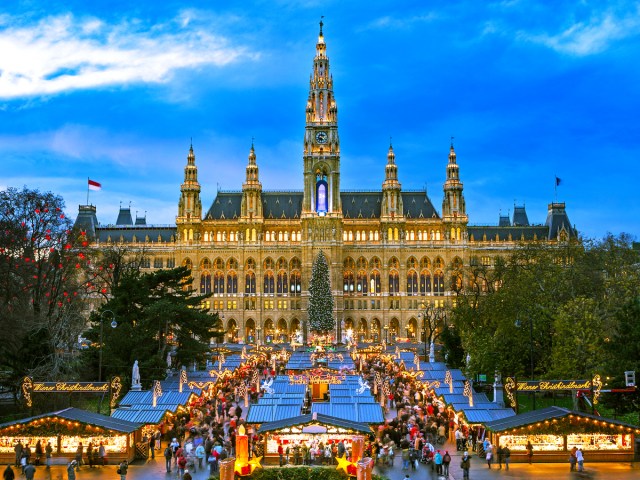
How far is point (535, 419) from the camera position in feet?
117

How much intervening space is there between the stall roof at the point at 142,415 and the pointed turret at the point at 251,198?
7838cm

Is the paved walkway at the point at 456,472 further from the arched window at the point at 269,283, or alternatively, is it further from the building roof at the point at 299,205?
the building roof at the point at 299,205

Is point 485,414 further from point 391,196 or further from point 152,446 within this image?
point 391,196

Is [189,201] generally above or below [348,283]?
above

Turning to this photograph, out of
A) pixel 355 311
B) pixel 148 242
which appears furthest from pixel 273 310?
A: pixel 148 242

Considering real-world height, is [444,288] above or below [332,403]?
above

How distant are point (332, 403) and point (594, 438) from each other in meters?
13.2

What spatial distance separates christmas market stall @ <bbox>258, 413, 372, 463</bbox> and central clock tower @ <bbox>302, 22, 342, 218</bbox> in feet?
264

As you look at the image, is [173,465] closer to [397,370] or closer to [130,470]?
[130,470]

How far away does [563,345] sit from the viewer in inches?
1902

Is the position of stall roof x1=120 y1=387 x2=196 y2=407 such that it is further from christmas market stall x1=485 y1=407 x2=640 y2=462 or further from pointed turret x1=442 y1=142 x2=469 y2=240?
pointed turret x1=442 y1=142 x2=469 y2=240

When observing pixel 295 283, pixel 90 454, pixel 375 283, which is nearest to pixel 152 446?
pixel 90 454

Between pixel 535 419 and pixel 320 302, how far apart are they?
70723mm

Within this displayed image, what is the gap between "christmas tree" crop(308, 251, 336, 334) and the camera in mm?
105375
